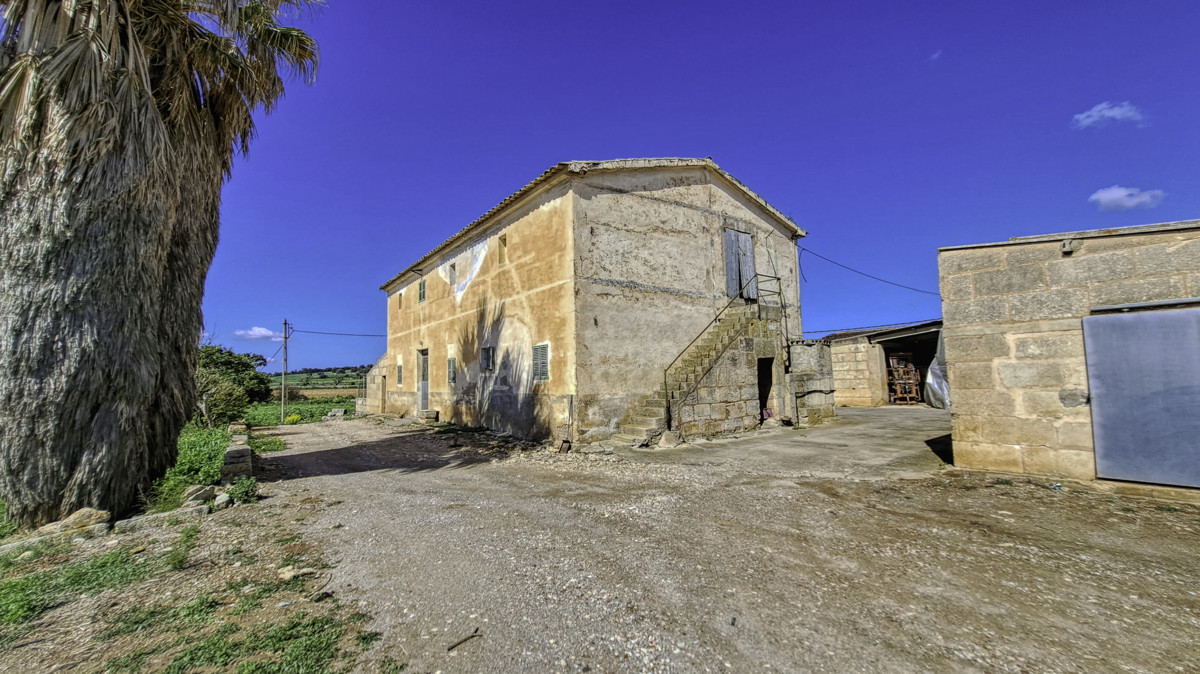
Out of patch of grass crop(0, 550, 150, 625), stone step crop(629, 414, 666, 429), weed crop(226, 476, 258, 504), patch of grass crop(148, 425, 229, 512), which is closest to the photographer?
patch of grass crop(0, 550, 150, 625)

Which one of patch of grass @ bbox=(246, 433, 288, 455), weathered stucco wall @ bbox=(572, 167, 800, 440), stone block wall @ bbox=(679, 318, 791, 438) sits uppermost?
weathered stucco wall @ bbox=(572, 167, 800, 440)

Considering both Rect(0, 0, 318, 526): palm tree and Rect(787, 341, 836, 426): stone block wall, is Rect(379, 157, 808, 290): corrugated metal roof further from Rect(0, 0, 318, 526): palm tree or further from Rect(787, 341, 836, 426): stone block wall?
Rect(0, 0, 318, 526): palm tree

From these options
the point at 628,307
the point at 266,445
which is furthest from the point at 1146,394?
the point at 266,445

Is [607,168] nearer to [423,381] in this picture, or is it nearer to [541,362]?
[541,362]

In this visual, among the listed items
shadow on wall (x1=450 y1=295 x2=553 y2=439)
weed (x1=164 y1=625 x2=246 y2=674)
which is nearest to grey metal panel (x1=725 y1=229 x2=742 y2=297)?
shadow on wall (x1=450 y1=295 x2=553 y2=439)

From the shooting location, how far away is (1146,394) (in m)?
5.34

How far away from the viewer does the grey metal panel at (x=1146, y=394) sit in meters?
5.13

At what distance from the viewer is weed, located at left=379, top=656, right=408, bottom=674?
7.78 feet

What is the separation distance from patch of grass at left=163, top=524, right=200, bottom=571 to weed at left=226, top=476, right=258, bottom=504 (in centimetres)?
97

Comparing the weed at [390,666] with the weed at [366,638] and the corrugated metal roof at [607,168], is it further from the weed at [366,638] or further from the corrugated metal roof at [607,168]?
the corrugated metal roof at [607,168]

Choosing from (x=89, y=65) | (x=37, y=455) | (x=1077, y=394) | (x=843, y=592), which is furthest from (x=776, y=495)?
(x=89, y=65)

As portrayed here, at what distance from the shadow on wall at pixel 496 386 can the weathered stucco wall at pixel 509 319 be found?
0.09ft

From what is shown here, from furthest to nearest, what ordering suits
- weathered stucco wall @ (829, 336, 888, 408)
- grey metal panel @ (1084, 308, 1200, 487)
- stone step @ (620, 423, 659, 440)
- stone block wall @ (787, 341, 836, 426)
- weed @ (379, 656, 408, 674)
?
weathered stucco wall @ (829, 336, 888, 408) → stone block wall @ (787, 341, 836, 426) → stone step @ (620, 423, 659, 440) → grey metal panel @ (1084, 308, 1200, 487) → weed @ (379, 656, 408, 674)

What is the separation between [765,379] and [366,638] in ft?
40.6
